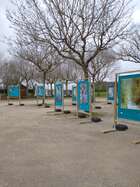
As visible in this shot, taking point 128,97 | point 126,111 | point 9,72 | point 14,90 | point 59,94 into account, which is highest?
point 9,72

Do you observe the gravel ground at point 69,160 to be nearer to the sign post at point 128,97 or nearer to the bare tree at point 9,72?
the sign post at point 128,97

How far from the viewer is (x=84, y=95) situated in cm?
955

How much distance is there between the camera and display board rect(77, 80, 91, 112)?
930 cm

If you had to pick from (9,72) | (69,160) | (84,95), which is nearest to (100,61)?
(9,72)

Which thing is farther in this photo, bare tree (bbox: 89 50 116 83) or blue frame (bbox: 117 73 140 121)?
bare tree (bbox: 89 50 116 83)

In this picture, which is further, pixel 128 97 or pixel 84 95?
pixel 84 95

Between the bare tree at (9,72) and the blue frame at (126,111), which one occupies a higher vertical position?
the bare tree at (9,72)

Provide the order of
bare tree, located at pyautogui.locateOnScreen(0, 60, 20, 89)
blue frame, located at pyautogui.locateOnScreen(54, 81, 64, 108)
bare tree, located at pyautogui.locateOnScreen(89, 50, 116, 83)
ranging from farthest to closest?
bare tree, located at pyautogui.locateOnScreen(0, 60, 20, 89) → bare tree, located at pyautogui.locateOnScreen(89, 50, 116, 83) → blue frame, located at pyautogui.locateOnScreen(54, 81, 64, 108)

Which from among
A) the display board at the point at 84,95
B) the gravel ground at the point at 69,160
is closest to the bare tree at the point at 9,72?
the display board at the point at 84,95

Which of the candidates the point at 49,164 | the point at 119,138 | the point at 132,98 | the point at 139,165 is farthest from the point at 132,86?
the point at 49,164

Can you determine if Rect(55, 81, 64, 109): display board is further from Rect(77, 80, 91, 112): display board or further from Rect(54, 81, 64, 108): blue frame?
Rect(77, 80, 91, 112): display board

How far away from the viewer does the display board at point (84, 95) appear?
9297 mm

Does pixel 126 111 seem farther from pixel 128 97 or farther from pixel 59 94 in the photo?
pixel 59 94

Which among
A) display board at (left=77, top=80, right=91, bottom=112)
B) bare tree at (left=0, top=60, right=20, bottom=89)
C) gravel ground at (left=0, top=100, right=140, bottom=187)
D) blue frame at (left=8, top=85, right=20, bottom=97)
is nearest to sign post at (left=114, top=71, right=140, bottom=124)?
gravel ground at (left=0, top=100, right=140, bottom=187)
